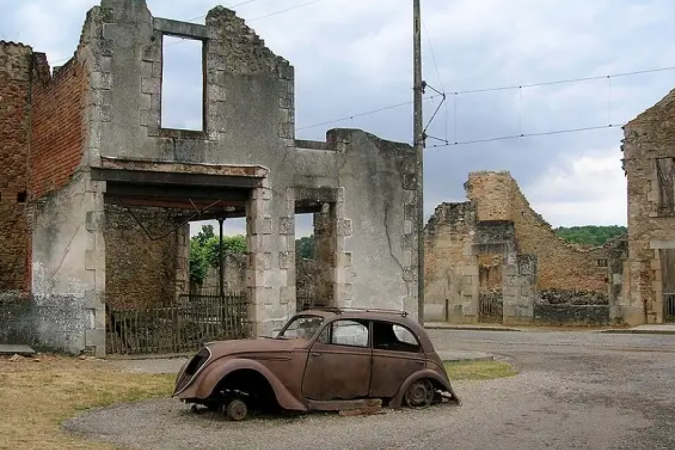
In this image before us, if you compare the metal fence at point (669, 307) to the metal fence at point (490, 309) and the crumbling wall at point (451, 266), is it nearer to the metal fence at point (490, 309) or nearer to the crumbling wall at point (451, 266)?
the metal fence at point (490, 309)

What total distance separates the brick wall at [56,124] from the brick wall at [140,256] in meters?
5.12

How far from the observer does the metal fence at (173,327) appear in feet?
51.5

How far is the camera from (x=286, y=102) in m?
16.8

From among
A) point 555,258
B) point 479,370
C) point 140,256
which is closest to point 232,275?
point 140,256

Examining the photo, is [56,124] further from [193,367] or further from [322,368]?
[322,368]

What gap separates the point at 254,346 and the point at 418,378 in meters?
2.14

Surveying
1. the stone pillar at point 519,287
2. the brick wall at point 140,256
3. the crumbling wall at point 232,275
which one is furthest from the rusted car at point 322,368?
the stone pillar at point 519,287

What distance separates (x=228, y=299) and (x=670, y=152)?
55.9 feet

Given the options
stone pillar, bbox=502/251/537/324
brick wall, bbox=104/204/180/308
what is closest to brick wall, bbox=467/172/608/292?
stone pillar, bbox=502/251/537/324

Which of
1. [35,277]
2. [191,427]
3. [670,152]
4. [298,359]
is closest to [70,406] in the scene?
[191,427]

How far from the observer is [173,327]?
16.3 m

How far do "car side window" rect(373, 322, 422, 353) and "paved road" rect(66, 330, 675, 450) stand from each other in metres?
0.80

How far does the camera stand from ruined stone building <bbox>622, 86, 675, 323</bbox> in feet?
91.8

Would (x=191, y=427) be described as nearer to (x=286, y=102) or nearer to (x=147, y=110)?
(x=147, y=110)
